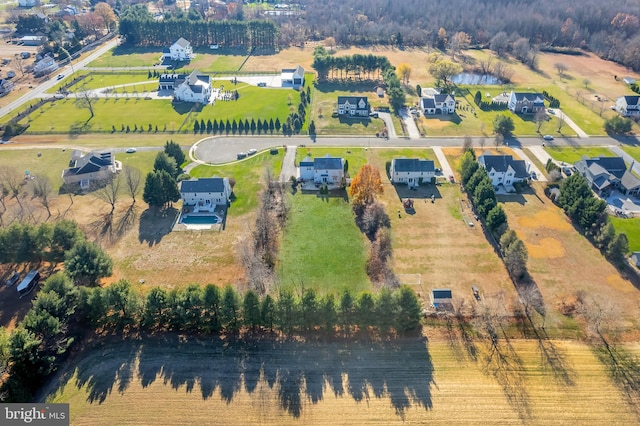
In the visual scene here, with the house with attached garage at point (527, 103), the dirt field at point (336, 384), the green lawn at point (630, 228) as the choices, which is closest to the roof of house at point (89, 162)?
the dirt field at point (336, 384)

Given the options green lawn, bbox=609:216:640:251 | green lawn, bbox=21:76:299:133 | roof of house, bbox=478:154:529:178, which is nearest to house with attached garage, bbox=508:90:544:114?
roof of house, bbox=478:154:529:178

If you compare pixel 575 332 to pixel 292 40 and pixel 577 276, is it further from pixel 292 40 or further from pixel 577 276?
pixel 292 40

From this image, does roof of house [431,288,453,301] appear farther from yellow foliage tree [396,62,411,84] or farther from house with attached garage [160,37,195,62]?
house with attached garage [160,37,195,62]

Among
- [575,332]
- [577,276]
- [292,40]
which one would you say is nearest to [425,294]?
[575,332]

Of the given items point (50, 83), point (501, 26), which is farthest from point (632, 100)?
point (50, 83)

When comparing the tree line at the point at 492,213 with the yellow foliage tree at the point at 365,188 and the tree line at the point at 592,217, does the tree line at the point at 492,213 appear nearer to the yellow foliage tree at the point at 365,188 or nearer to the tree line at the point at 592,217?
the tree line at the point at 592,217
